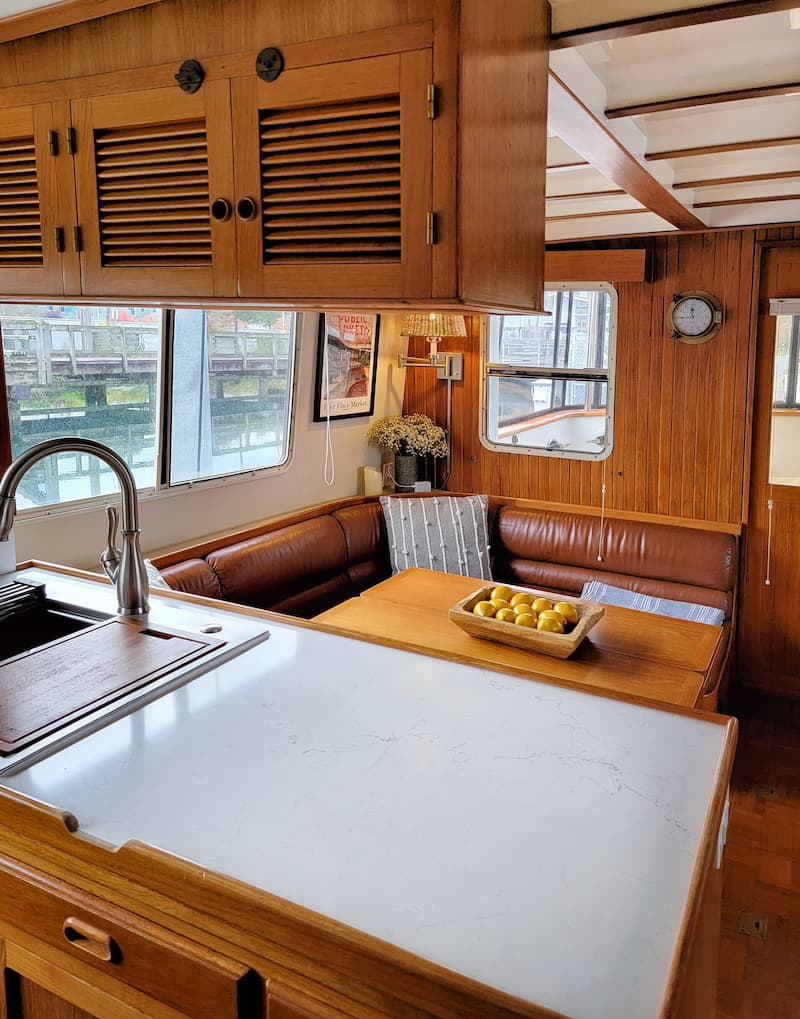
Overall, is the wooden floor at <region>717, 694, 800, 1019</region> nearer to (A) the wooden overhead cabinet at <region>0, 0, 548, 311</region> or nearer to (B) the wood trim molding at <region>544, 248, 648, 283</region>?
(A) the wooden overhead cabinet at <region>0, 0, 548, 311</region>

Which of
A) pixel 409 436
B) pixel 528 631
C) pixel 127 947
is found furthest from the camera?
pixel 409 436

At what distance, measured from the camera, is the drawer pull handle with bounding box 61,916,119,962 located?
3.81 ft

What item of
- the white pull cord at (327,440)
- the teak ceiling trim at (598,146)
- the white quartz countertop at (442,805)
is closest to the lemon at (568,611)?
the white quartz countertop at (442,805)

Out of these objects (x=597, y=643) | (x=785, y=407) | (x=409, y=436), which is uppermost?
(x=785, y=407)

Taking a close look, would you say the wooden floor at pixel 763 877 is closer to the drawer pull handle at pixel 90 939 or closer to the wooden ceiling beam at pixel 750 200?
the drawer pull handle at pixel 90 939

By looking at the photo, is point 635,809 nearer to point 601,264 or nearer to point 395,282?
point 395,282

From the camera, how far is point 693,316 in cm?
428

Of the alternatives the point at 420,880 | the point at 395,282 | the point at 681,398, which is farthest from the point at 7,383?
the point at 681,398

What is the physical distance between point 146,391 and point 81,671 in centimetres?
204

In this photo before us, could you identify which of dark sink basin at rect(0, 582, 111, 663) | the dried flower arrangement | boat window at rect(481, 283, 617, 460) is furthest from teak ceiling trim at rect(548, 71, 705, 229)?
the dried flower arrangement

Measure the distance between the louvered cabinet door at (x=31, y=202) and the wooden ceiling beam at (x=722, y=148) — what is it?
5.56 ft

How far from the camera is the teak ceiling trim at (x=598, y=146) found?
74.2 inches

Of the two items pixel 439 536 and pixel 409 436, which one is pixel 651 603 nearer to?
pixel 439 536

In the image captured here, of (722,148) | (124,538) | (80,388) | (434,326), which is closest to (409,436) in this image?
(434,326)
